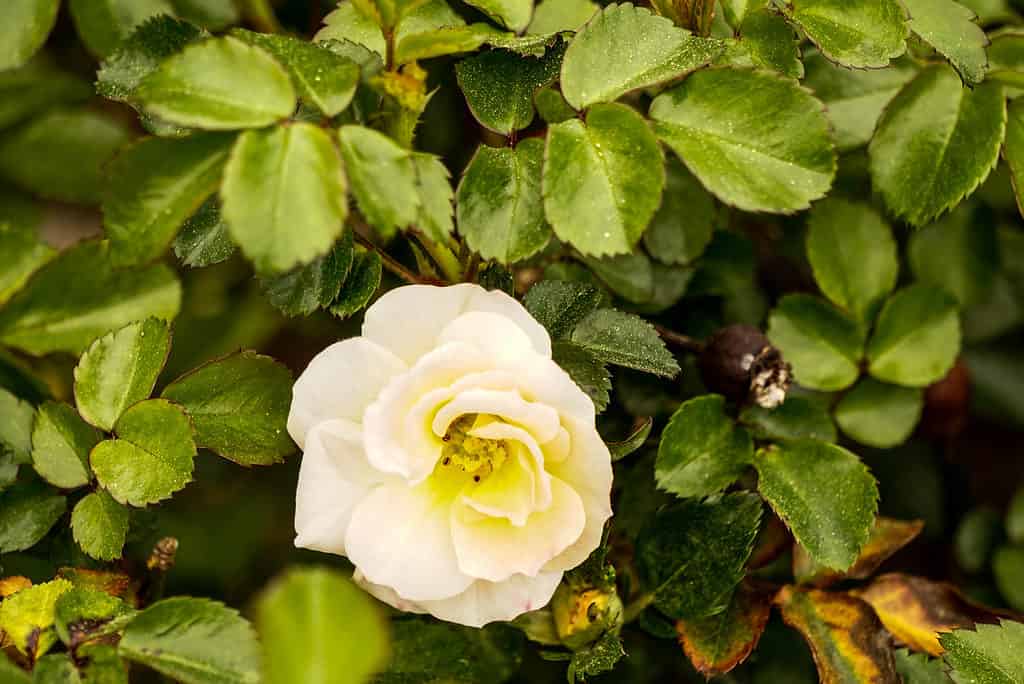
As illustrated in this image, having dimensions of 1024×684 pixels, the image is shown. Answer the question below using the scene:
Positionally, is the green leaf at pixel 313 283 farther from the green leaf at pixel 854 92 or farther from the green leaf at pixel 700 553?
the green leaf at pixel 854 92

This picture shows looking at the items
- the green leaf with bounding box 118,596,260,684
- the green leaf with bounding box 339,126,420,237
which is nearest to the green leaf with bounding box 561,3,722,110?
the green leaf with bounding box 339,126,420,237

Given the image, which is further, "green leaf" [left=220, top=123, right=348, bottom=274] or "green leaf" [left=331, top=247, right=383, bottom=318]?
"green leaf" [left=331, top=247, right=383, bottom=318]

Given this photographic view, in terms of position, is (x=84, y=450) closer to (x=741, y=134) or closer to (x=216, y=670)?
(x=216, y=670)

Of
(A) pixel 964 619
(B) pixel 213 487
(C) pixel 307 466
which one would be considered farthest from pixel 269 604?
(B) pixel 213 487

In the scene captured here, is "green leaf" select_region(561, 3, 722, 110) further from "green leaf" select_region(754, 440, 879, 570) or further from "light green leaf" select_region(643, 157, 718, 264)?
"green leaf" select_region(754, 440, 879, 570)

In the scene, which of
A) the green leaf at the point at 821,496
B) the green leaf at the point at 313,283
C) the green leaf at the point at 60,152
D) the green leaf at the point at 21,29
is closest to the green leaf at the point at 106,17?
the green leaf at the point at 21,29

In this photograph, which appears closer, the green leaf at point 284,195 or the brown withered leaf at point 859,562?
the green leaf at point 284,195
